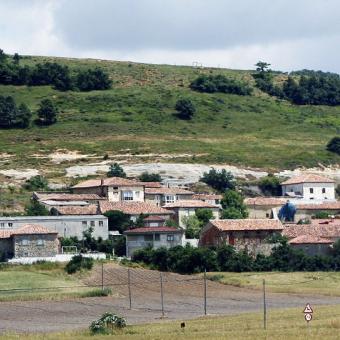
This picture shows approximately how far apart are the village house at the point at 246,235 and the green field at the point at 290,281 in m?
10.7

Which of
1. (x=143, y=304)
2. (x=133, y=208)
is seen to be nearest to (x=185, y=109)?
(x=133, y=208)

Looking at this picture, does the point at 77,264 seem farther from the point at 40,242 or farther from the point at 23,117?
the point at 23,117

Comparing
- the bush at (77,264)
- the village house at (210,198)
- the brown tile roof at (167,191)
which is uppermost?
the brown tile roof at (167,191)

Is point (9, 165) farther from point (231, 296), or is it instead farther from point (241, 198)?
point (231, 296)

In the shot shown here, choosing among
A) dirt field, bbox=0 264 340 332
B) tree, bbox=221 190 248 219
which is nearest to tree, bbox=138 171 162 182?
tree, bbox=221 190 248 219

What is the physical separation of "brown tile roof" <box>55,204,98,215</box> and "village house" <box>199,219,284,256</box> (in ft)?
48.5

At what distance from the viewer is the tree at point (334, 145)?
174125 millimetres

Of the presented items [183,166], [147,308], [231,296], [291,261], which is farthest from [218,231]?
[183,166]

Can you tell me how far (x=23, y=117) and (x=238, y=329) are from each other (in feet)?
432

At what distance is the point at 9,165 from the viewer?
158 meters

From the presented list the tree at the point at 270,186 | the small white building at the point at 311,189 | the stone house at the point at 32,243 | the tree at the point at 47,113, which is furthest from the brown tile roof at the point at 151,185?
the tree at the point at 47,113

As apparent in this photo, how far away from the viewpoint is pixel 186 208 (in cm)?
12475

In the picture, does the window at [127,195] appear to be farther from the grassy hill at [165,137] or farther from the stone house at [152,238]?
the grassy hill at [165,137]

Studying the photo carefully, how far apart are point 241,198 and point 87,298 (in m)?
53.4
